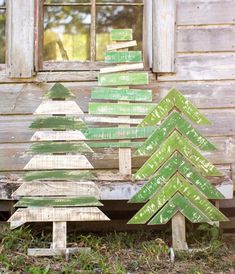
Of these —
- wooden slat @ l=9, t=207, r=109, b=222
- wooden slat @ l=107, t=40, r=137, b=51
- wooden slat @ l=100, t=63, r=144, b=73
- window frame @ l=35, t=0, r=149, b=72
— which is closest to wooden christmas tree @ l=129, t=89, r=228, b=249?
wooden slat @ l=9, t=207, r=109, b=222

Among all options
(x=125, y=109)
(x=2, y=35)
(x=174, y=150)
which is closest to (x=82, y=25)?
(x=2, y=35)

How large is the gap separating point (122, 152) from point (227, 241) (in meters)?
1.21

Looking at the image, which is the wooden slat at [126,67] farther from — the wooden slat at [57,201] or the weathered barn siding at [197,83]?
the wooden slat at [57,201]

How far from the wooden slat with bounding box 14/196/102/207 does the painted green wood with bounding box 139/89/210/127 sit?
0.69 metres

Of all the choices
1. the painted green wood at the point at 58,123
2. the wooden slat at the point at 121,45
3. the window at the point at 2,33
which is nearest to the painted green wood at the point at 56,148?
the painted green wood at the point at 58,123

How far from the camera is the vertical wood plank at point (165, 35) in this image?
384cm

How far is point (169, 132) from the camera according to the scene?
3348mm

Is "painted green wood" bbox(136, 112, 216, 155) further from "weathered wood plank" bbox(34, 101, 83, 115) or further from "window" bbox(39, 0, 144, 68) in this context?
"window" bbox(39, 0, 144, 68)

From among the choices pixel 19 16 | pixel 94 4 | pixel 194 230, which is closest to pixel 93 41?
pixel 94 4

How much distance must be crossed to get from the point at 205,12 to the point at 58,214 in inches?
84.9

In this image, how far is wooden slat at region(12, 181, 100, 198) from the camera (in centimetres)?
326

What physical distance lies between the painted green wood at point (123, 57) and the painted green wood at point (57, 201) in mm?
1247

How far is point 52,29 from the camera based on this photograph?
159 inches

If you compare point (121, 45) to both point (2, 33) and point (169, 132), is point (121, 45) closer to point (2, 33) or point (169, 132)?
point (169, 132)
